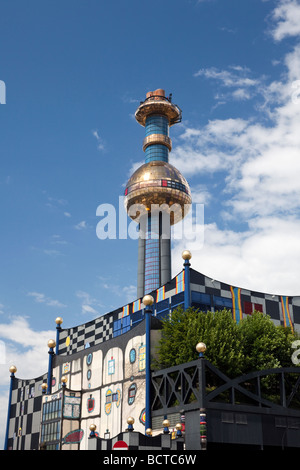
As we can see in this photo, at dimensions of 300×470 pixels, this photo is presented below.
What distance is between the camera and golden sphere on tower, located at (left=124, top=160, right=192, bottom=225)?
240 ft

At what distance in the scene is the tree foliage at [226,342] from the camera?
31.1 meters

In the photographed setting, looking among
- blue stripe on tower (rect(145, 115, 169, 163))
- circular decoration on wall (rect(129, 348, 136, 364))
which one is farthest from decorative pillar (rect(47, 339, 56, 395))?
blue stripe on tower (rect(145, 115, 169, 163))

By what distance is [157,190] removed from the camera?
239ft

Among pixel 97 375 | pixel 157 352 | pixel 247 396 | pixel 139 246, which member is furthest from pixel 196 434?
pixel 139 246

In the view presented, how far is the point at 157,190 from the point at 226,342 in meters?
42.9

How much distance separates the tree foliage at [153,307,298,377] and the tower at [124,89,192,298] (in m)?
36.9

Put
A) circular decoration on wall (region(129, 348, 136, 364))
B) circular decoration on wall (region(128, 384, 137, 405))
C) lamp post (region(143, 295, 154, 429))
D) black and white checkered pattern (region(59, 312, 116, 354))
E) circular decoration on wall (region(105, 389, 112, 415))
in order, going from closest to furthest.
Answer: lamp post (region(143, 295, 154, 429)), circular decoration on wall (region(128, 384, 137, 405)), circular decoration on wall (region(129, 348, 136, 364)), circular decoration on wall (region(105, 389, 112, 415)), black and white checkered pattern (region(59, 312, 116, 354))

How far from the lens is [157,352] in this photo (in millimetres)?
31969

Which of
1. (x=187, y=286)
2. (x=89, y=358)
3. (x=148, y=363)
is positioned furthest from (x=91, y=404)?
(x=187, y=286)

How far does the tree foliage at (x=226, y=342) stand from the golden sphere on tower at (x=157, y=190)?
38842 mm

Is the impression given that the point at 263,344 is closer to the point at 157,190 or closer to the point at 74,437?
the point at 74,437

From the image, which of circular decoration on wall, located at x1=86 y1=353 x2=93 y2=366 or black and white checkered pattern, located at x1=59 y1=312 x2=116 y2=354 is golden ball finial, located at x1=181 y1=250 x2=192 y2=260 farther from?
black and white checkered pattern, located at x1=59 y1=312 x2=116 y2=354
